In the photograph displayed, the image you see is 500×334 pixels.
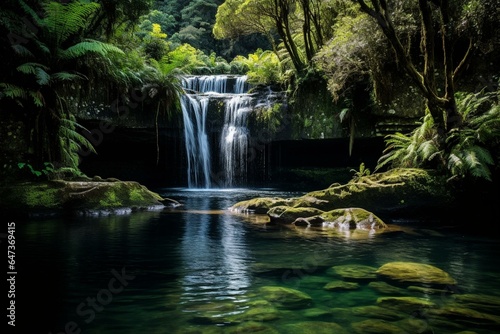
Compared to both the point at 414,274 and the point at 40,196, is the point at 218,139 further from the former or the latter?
the point at 414,274

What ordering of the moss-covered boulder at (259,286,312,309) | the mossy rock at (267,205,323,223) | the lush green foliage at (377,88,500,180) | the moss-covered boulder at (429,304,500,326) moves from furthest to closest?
1. the mossy rock at (267,205,323,223)
2. the lush green foliage at (377,88,500,180)
3. the moss-covered boulder at (259,286,312,309)
4. the moss-covered boulder at (429,304,500,326)

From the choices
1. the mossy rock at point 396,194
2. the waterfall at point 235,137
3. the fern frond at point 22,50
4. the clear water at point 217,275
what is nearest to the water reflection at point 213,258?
the clear water at point 217,275

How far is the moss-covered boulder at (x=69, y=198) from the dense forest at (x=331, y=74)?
522 mm

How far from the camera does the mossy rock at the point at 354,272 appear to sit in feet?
14.2

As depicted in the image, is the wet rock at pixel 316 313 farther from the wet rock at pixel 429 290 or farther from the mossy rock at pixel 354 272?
the wet rock at pixel 429 290

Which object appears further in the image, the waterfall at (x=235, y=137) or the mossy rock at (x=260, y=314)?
the waterfall at (x=235, y=137)

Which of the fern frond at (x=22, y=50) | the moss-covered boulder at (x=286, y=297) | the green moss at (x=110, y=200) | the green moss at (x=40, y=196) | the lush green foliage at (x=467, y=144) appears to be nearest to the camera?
the moss-covered boulder at (x=286, y=297)

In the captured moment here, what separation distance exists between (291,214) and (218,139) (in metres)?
8.31

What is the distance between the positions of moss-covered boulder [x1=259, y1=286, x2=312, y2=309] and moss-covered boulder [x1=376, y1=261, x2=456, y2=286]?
46.5 inches

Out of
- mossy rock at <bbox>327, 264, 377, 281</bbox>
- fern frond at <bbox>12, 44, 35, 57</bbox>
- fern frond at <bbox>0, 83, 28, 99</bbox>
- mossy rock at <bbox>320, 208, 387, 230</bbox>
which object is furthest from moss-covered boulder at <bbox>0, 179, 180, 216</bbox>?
mossy rock at <bbox>327, 264, 377, 281</bbox>

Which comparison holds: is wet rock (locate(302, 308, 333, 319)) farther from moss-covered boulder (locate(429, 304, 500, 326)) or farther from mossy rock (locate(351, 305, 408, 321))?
moss-covered boulder (locate(429, 304, 500, 326))

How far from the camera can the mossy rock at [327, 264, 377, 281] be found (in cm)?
434

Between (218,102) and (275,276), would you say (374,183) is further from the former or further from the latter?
(218,102)

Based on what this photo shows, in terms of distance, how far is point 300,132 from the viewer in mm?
13562
